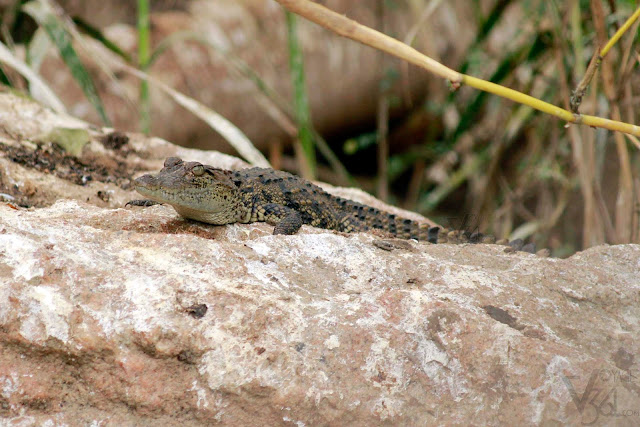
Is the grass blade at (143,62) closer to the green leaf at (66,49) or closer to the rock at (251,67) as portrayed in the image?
the green leaf at (66,49)

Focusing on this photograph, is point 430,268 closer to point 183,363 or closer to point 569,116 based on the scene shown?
point 569,116

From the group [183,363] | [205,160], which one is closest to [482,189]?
[205,160]

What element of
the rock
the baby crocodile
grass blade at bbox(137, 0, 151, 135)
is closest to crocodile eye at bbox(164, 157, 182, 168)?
the baby crocodile

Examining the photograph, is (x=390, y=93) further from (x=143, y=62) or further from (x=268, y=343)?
(x=268, y=343)

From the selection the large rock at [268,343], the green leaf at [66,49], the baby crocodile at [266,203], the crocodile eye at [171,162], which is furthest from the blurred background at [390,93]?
the large rock at [268,343]

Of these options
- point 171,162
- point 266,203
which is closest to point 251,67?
point 266,203

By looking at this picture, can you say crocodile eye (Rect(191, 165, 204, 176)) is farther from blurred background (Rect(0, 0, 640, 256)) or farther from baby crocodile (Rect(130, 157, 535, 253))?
blurred background (Rect(0, 0, 640, 256))
